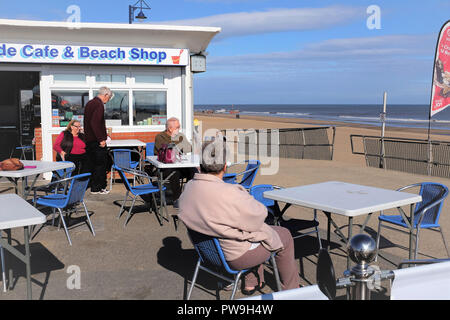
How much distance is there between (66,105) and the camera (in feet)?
29.5

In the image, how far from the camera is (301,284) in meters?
3.71

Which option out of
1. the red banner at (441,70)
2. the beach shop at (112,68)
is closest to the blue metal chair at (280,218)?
the beach shop at (112,68)

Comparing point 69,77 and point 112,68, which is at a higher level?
point 112,68

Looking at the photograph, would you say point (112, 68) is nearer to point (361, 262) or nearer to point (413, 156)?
point (413, 156)

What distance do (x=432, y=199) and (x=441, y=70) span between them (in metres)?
5.14

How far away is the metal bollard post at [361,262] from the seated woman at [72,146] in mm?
5963

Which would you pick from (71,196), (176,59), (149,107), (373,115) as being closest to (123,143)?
(149,107)

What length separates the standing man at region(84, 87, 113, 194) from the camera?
24.2ft

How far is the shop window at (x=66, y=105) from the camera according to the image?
8.88 metres

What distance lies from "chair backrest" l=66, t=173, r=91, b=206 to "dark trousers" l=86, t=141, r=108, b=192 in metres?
2.67

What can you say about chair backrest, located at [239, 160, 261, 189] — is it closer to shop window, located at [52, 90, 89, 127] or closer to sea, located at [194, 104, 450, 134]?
shop window, located at [52, 90, 89, 127]

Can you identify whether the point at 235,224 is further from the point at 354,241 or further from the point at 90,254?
the point at 90,254
